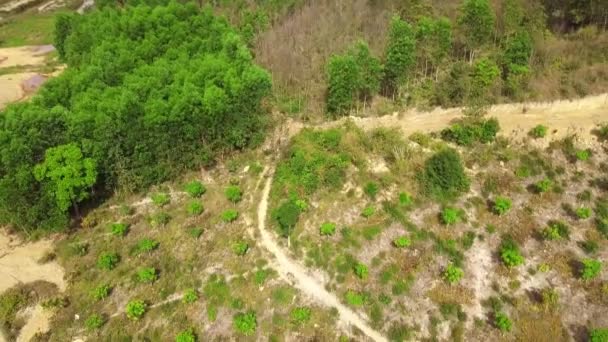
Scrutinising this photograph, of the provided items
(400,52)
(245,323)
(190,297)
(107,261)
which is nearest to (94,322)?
(107,261)

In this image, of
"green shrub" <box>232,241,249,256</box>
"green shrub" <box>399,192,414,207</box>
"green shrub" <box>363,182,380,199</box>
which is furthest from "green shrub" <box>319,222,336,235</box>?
"green shrub" <box>399,192,414,207</box>

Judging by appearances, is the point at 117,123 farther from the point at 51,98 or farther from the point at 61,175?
the point at 51,98

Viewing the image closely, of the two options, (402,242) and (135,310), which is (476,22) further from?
(135,310)

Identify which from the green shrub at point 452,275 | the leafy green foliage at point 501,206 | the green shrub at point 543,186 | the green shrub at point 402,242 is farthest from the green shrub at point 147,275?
the green shrub at point 543,186

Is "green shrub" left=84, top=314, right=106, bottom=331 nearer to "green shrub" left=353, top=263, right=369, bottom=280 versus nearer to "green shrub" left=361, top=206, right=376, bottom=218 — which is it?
"green shrub" left=353, top=263, right=369, bottom=280

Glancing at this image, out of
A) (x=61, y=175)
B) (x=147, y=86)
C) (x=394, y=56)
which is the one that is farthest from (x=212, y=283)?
(x=394, y=56)

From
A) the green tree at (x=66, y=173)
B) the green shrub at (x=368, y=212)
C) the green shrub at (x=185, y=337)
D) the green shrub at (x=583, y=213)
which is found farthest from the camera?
the green shrub at (x=368, y=212)

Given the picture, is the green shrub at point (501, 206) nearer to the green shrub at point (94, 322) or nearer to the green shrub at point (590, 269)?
the green shrub at point (590, 269)
